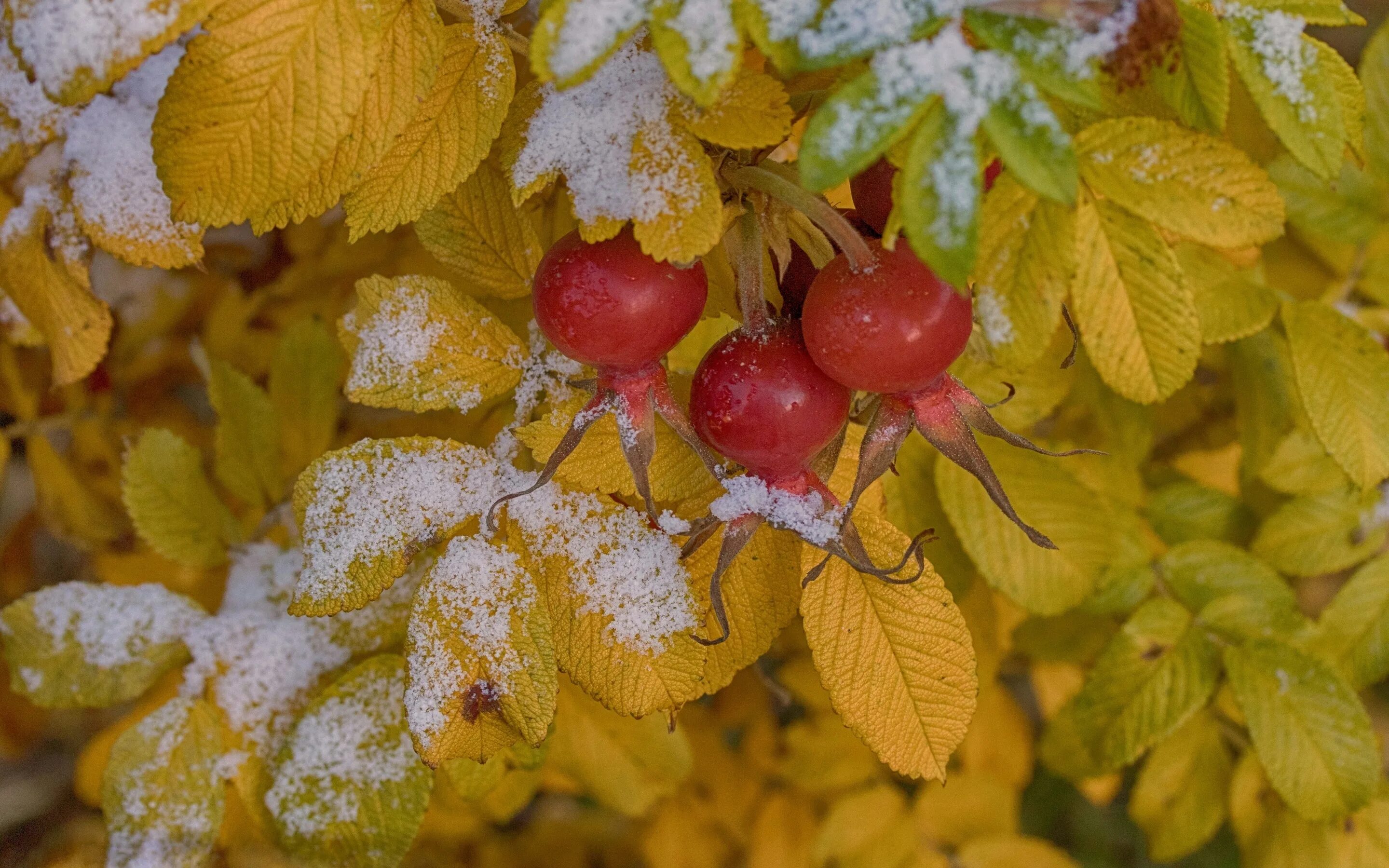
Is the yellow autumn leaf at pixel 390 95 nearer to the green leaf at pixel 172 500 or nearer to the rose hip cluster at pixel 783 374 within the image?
the rose hip cluster at pixel 783 374

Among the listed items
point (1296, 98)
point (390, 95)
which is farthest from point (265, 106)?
point (1296, 98)

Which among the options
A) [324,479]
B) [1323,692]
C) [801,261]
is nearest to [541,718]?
[324,479]

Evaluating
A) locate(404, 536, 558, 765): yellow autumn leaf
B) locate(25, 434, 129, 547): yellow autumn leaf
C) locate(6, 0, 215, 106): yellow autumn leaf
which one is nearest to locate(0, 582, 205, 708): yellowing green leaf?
locate(25, 434, 129, 547): yellow autumn leaf

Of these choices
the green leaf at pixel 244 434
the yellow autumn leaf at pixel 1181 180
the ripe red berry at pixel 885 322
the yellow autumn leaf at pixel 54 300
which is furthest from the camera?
the green leaf at pixel 244 434

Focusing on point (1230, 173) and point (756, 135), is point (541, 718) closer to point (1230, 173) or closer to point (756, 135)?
point (756, 135)

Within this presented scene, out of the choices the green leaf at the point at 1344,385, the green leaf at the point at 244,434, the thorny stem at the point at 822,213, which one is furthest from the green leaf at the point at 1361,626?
the green leaf at the point at 244,434

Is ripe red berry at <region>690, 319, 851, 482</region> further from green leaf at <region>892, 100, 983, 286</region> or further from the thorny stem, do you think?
green leaf at <region>892, 100, 983, 286</region>
